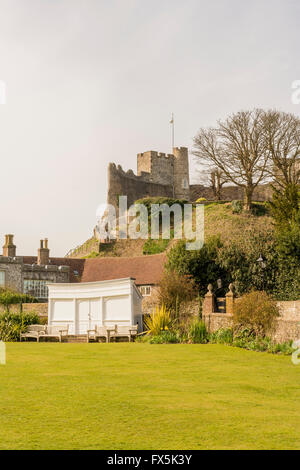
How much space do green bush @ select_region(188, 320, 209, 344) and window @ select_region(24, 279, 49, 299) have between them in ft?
73.0

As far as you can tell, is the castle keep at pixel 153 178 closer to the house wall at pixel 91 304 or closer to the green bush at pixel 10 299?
the green bush at pixel 10 299

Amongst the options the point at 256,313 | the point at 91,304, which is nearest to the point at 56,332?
the point at 91,304

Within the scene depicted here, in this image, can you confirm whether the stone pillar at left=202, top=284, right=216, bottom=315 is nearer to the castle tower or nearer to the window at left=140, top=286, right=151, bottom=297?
the window at left=140, top=286, right=151, bottom=297

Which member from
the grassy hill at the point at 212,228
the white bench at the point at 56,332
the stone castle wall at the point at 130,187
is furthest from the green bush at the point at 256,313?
the stone castle wall at the point at 130,187

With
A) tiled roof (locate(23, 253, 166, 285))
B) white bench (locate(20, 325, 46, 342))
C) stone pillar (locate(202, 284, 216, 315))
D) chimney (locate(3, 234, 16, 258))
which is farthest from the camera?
chimney (locate(3, 234, 16, 258))

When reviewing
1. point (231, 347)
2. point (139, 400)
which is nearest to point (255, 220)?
point (231, 347)

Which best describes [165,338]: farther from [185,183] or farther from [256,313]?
[185,183]

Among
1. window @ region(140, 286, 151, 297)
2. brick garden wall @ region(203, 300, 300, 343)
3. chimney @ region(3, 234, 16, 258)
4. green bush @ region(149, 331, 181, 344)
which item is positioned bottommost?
green bush @ region(149, 331, 181, 344)

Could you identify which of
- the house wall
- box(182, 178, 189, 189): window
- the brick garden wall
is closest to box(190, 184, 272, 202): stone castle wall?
box(182, 178, 189, 189): window

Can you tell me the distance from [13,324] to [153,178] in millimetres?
50433

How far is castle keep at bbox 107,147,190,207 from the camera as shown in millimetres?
74000

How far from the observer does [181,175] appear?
3159 inches

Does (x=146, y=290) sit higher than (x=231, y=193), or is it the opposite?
(x=231, y=193)
